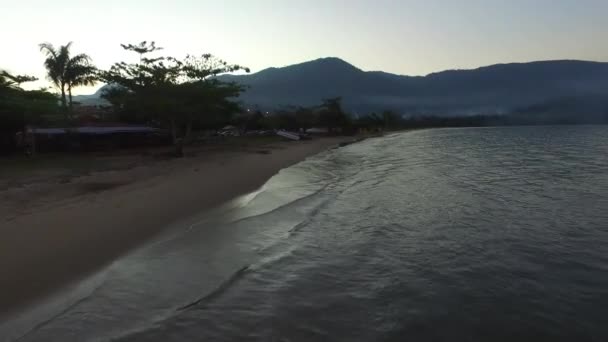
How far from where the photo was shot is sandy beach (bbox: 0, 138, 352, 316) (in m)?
6.03

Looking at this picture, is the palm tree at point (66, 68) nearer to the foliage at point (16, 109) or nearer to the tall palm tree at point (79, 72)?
the tall palm tree at point (79, 72)

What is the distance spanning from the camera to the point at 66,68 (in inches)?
1686

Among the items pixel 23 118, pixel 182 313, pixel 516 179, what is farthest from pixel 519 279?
pixel 23 118

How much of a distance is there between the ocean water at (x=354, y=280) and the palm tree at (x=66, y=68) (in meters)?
40.8

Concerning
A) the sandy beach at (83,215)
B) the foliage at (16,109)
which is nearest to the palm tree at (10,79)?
the foliage at (16,109)

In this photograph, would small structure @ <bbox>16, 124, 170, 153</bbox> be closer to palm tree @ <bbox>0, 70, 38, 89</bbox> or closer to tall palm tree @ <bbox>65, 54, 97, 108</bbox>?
palm tree @ <bbox>0, 70, 38, 89</bbox>

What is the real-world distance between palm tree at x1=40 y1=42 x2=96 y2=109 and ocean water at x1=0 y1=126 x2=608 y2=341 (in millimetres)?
40797

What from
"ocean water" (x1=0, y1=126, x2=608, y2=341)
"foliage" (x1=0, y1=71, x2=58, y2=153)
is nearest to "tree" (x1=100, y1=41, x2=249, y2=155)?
"foliage" (x1=0, y1=71, x2=58, y2=153)

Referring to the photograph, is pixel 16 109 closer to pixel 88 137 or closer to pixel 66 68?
pixel 88 137

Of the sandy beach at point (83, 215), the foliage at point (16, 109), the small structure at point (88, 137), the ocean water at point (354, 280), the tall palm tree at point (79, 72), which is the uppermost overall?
the tall palm tree at point (79, 72)

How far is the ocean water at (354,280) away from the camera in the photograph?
4.68 meters

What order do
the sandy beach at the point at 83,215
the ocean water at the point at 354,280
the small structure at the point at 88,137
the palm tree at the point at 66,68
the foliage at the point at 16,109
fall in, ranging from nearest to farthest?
the ocean water at the point at 354,280
the sandy beach at the point at 83,215
the foliage at the point at 16,109
the small structure at the point at 88,137
the palm tree at the point at 66,68

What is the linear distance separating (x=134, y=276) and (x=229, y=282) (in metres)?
1.60

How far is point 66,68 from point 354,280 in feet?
157
